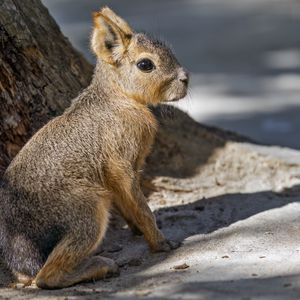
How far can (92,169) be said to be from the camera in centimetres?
584

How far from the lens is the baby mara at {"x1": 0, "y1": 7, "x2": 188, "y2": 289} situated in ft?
18.1

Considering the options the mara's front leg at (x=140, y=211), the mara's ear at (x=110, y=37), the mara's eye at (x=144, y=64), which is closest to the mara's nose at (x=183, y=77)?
the mara's eye at (x=144, y=64)

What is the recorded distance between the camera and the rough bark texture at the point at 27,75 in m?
6.41

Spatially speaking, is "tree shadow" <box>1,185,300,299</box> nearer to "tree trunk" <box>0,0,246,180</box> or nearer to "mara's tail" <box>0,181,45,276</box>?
"mara's tail" <box>0,181,45,276</box>

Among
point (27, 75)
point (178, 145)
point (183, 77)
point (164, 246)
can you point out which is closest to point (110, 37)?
point (183, 77)

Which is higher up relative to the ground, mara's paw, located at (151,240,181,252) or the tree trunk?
the tree trunk

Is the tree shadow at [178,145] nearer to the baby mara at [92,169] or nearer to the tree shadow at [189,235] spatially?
the tree shadow at [189,235]

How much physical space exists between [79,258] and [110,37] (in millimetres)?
1420

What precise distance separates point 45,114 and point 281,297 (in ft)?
7.93

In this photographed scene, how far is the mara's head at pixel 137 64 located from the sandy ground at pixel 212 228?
927 millimetres

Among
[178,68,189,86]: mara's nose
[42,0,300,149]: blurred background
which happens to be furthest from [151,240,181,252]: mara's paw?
[42,0,300,149]: blurred background

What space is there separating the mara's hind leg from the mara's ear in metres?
0.98

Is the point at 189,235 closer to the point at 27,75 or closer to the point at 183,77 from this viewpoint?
the point at 183,77

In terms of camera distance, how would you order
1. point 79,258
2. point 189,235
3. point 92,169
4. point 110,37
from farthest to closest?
point 189,235, point 110,37, point 92,169, point 79,258
